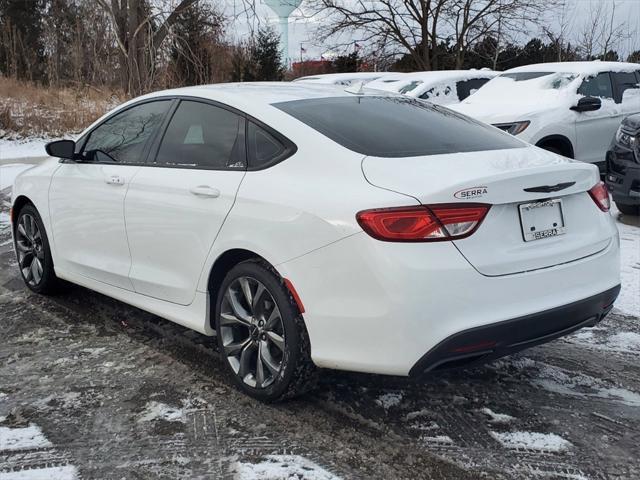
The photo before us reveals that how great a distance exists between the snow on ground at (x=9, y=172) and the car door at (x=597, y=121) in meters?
8.66

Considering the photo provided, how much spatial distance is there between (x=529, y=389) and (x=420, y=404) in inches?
24.0

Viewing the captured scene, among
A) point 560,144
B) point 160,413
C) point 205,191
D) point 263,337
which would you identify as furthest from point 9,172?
point 263,337

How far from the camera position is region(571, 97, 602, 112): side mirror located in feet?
27.8

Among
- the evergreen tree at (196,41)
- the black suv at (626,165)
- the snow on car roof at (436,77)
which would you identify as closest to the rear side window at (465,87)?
the snow on car roof at (436,77)

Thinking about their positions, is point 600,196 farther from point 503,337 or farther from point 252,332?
point 252,332

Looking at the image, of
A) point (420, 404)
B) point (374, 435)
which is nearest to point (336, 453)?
point (374, 435)

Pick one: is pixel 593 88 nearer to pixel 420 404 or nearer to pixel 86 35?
pixel 420 404

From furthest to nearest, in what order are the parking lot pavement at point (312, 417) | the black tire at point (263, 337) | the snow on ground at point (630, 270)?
1. the snow on ground at point (630, 270)
2. the black tire at point (263, 337)
3. the parking lot pavement at point (312, 417)

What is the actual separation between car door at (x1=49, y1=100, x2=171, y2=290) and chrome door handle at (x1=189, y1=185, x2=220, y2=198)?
70 cm

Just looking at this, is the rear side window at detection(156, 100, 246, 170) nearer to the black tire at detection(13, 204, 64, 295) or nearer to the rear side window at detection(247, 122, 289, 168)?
the rear side window at detection(247, 122, 289, 168)

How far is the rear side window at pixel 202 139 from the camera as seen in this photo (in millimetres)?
3494

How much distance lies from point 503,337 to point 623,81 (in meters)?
7.90

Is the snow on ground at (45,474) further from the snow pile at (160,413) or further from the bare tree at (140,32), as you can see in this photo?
the bare tree at (140,32)

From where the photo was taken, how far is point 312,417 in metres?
3.16
